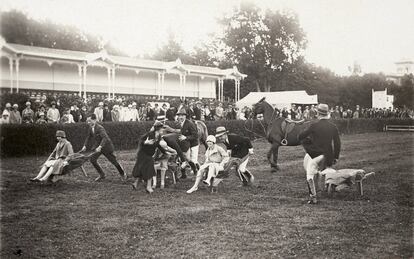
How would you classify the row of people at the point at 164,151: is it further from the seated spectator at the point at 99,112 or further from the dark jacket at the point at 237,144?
the seated spectator at the point at 99,112

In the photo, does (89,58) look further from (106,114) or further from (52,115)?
(52,115)

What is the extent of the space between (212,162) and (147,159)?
58.1 inches

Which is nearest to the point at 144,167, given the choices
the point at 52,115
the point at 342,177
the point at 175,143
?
the point at 175,143

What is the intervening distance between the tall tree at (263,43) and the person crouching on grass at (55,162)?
33785 millimetres

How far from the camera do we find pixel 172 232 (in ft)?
22.3

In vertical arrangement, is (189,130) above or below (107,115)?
below

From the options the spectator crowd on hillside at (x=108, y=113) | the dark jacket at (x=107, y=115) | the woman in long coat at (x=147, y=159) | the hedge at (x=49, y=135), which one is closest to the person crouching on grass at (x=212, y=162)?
the woman in long coat at (x=147, y=159)

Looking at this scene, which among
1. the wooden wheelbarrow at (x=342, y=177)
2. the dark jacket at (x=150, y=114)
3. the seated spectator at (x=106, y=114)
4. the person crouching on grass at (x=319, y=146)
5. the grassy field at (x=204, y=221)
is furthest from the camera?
the dark jacket at (x=150, y=114)

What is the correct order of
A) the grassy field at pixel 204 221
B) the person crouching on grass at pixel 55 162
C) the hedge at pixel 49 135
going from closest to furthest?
the grassy field at pixel 204 221 → the person crouching on grass at pixel 55 162 → the hedge at pixel 49 135

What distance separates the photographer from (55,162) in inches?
425

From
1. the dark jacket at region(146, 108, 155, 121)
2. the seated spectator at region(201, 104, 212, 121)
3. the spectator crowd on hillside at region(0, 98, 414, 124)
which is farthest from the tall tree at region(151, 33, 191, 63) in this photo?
the dark jacket at region(146, 108, 155, 121)

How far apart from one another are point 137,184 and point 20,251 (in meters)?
4.63

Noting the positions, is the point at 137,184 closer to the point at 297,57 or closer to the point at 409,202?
the point at 409,202

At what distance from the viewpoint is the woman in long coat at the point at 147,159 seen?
10.1 meters
